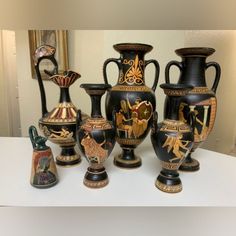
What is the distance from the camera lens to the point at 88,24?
0.78m

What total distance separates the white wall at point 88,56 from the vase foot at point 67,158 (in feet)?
1.41

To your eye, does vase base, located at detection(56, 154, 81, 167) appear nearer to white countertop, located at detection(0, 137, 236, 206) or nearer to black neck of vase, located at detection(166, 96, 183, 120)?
white countertop, located at detection(0, 137, 236, 206)

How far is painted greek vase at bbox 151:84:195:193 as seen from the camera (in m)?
0.43

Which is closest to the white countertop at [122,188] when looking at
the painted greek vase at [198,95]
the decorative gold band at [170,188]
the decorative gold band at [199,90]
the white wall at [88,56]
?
the decorative gold band at [170,188]

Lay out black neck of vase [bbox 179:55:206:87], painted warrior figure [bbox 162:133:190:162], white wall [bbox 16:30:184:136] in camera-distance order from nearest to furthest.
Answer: painted warrior figure [bbox 162:133:190:162] < black neck of vase [bbox 179:55:206:87] < white wall [bbox 16:30:184:136]

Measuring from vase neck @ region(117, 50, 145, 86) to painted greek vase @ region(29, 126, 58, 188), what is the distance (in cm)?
24

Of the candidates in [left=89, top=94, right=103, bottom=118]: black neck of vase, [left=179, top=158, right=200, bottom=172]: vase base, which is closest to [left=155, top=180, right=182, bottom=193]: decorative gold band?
[left=179, top=158, right=200, bottom=172]: vase base

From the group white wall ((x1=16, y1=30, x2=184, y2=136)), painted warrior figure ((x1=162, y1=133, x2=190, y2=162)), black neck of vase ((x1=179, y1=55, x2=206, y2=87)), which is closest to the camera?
painted warrior figure ((x1=162, y1=133, x2=190, y2=162))

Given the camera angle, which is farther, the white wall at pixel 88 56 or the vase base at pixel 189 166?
the white wall at pixel 88 56

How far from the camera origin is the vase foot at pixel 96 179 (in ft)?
1.62

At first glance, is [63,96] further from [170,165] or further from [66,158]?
[170,165]

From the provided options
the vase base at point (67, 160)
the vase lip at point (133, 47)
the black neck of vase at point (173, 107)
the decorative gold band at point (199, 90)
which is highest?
the vase lip at point (133, 47)

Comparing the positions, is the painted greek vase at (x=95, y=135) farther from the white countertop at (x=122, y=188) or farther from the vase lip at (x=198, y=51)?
the vase lip at (x=198, y=51)

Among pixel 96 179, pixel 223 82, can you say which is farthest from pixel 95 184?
pixel 223 82
